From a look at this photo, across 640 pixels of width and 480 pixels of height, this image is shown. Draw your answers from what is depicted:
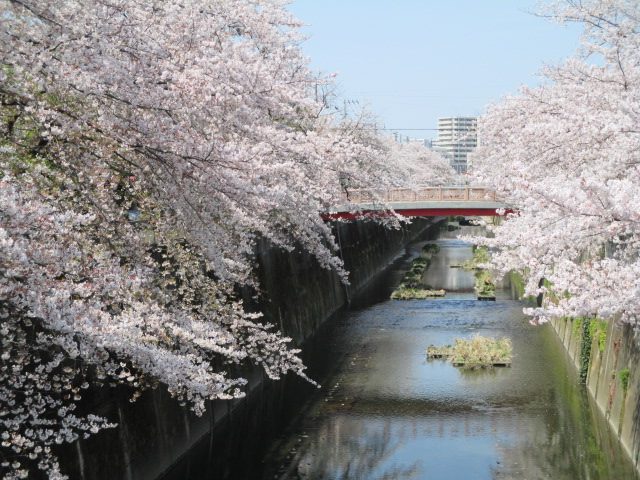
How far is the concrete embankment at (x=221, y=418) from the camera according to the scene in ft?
47.6

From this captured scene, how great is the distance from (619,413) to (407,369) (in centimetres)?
835

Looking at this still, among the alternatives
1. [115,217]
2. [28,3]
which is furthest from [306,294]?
[28,3]

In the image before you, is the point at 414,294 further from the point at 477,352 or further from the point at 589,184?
the point at 589,184

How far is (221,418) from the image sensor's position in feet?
67.6

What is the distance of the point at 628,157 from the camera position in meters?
11.5

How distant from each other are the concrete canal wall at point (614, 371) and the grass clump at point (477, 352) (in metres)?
2.40

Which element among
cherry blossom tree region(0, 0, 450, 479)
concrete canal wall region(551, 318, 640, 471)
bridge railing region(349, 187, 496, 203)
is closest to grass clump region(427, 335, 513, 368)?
concrete canal wall region(551, 318, 640, 471)

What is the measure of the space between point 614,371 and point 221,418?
32.1 feet

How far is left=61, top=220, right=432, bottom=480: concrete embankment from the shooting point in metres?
14.5

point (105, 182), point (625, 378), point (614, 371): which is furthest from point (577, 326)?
point (105, 182)

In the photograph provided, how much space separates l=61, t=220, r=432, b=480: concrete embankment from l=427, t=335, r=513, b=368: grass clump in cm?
435

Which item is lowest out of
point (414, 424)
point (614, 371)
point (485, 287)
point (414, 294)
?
point (414, 424)

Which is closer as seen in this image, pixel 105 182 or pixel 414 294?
pixel 105 182

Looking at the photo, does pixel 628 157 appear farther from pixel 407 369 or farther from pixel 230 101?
pixel 407 369
